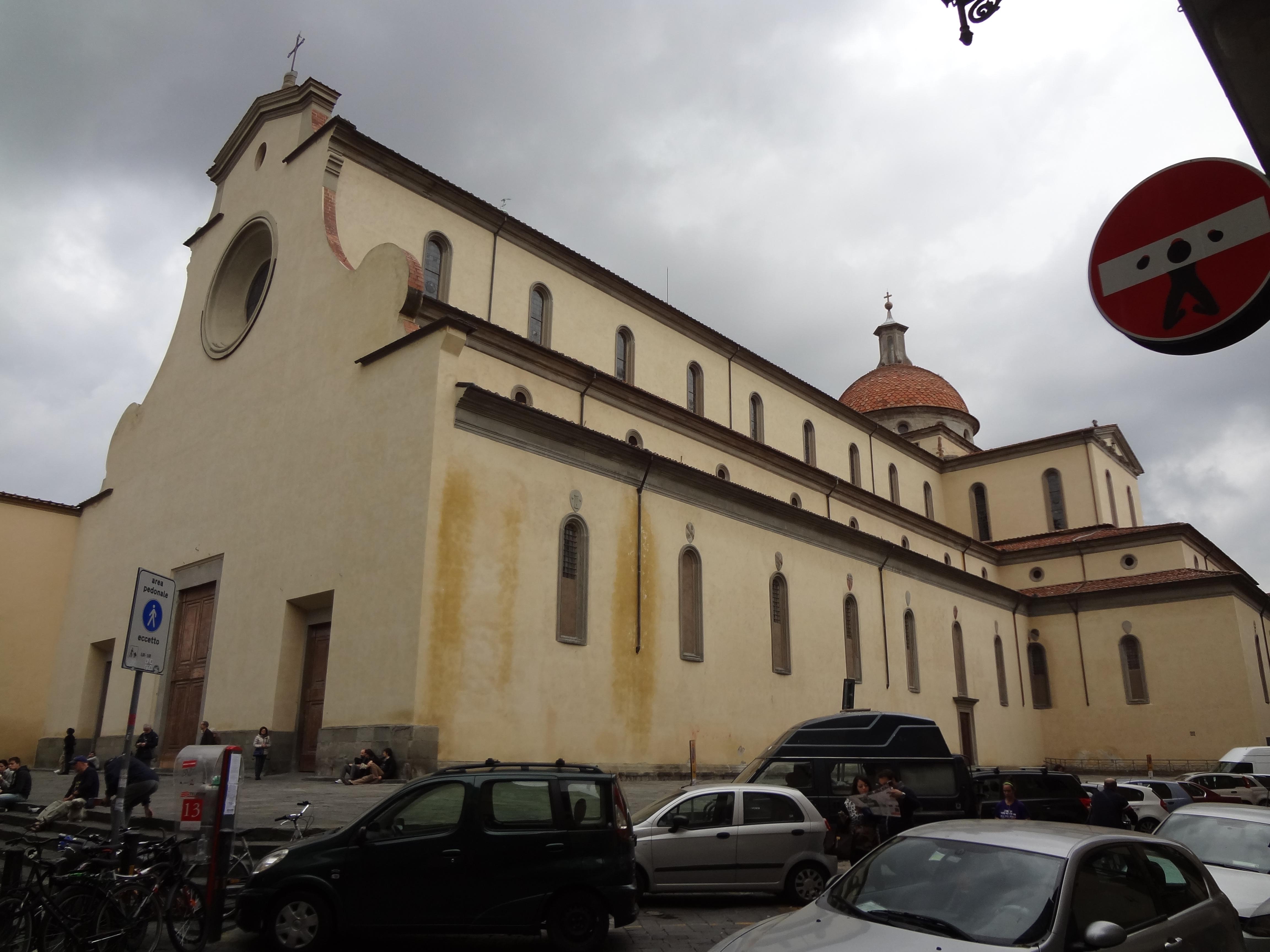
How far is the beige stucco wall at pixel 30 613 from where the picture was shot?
25.7 m

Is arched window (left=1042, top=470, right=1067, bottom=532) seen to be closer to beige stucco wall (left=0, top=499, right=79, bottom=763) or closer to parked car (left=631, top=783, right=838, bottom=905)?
parked car (left=631, top=783, right=838, bottom=905)

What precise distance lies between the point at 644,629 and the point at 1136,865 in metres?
15.6

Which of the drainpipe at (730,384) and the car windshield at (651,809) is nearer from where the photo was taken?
the car windshield at (651,809)

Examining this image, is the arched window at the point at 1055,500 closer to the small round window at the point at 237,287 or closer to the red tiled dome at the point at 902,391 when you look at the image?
the red tiled dome at the point at 902,391

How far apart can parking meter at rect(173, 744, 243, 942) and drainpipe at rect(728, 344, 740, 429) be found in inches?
890

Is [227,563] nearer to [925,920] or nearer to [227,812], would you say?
[227,812]

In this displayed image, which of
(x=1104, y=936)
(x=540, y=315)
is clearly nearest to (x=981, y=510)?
(x=540, y=315)

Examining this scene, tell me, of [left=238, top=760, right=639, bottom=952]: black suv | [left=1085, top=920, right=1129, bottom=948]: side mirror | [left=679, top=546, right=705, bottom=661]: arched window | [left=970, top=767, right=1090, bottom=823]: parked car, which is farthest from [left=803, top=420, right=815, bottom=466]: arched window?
[left=1085, top=920, right=1129, bottom=948]: side mirror

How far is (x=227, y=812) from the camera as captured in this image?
26.7 feet

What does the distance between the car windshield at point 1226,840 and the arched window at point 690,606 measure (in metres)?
13.5

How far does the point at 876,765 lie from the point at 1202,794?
368 inches

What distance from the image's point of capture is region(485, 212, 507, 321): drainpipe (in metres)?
23.5

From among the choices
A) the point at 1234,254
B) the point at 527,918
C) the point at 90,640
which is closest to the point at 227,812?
the point at 527,918

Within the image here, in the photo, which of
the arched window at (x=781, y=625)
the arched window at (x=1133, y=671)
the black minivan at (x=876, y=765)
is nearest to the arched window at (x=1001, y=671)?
the arched window at (x=1133, y=671)
